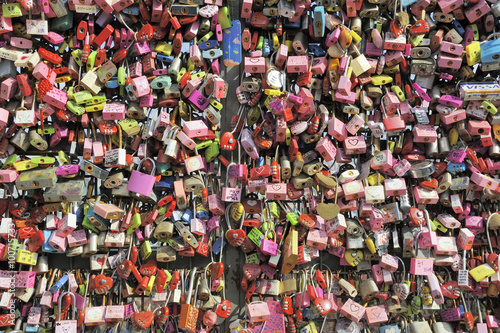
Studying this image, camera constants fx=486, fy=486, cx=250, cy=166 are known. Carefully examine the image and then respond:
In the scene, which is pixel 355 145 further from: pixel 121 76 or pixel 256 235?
pixel 121 76

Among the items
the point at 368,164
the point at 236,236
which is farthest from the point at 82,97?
the point at 368,164

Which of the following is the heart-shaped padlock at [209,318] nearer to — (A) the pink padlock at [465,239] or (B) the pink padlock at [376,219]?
(B) the pink padlock at [376,219]

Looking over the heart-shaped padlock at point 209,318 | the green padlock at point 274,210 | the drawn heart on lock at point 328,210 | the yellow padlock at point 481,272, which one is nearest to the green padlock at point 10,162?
the heart-shaped padlock at point 209,318

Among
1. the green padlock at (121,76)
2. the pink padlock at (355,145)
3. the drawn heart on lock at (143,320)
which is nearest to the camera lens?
the drawn heart on lock at (143,320)

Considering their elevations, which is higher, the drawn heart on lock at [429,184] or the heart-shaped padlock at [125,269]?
the drawn heart on lock at [429,184]

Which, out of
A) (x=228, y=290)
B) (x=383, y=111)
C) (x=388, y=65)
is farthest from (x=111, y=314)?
(x=388, y=65)

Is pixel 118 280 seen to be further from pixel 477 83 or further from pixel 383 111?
pixel 477 83
